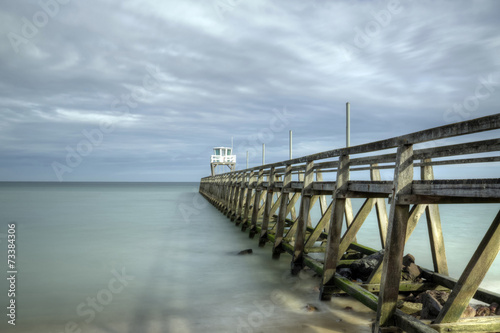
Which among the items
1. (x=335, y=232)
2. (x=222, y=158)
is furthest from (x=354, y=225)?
(x=222, y=158)

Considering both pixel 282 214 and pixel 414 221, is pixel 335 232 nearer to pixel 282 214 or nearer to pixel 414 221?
pixel 414 221

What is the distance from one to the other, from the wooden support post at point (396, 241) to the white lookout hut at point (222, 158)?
54.5m

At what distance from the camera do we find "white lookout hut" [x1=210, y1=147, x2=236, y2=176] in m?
58.5

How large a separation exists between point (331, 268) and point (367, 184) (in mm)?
1447

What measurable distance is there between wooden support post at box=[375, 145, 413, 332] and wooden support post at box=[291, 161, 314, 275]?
3.25m

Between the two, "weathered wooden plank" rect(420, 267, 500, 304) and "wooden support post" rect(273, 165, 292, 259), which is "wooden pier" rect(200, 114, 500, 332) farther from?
"wooden support post" rect(273, 165, 292, 259)

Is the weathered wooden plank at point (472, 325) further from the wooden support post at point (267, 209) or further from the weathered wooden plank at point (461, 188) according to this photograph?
the wooden support post at point (267, 209)

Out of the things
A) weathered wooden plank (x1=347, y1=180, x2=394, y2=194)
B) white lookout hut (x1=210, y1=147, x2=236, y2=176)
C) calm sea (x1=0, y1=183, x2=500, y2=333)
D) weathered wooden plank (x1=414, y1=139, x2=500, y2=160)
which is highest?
white lookout hut (x1=210, y1=147, x2=236, y2=176)

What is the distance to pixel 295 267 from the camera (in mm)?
7344

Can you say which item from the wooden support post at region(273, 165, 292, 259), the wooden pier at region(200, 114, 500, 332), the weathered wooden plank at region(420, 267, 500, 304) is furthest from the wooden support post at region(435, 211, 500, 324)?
the wooden support post at region(273, 165, 292, 259)

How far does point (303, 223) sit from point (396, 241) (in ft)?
11.1

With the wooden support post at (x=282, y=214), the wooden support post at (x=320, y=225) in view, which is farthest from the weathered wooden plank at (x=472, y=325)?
the wooden support post at (x=282, y=214)

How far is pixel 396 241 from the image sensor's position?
12.8 ft

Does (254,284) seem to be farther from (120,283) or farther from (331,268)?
(120,283)
